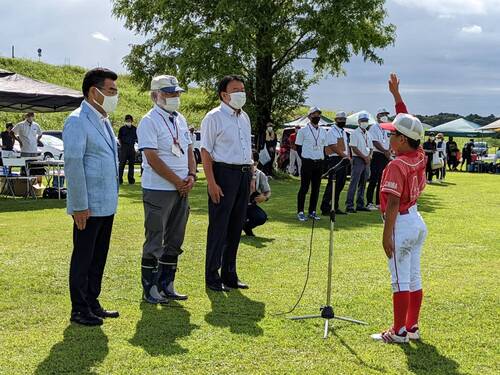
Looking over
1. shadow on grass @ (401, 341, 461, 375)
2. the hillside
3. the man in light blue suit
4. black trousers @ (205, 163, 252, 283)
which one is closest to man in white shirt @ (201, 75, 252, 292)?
black trousers @ (205, 163, 252, 283)

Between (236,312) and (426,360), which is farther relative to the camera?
(236,312)

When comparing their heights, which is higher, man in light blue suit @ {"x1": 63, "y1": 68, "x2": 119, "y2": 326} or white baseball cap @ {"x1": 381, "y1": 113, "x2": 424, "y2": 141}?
white baseball cap @ {"x1": 381, "y1": 113, "x2": 424, "y2": 141}

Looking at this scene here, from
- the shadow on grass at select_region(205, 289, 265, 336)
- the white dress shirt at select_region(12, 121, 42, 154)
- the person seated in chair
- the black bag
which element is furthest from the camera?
the white dress shirt at select_region(12, 121, 42, 154)

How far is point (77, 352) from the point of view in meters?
4.41

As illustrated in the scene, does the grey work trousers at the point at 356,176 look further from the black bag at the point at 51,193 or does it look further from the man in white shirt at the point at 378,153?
the black bag at the point at 51,193

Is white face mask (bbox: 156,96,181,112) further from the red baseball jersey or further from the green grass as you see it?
the red baseball jersey

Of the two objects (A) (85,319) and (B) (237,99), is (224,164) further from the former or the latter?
(A) (85,319)

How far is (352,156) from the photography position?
12.8 metres

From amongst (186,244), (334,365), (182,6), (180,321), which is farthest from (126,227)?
(182,6)

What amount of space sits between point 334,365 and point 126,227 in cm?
654

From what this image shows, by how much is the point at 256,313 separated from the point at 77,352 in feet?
5.54

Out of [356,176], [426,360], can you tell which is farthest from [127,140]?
[426,360]

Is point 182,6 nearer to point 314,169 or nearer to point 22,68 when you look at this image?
point 314,169

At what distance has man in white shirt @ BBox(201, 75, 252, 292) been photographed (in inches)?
→ 241
